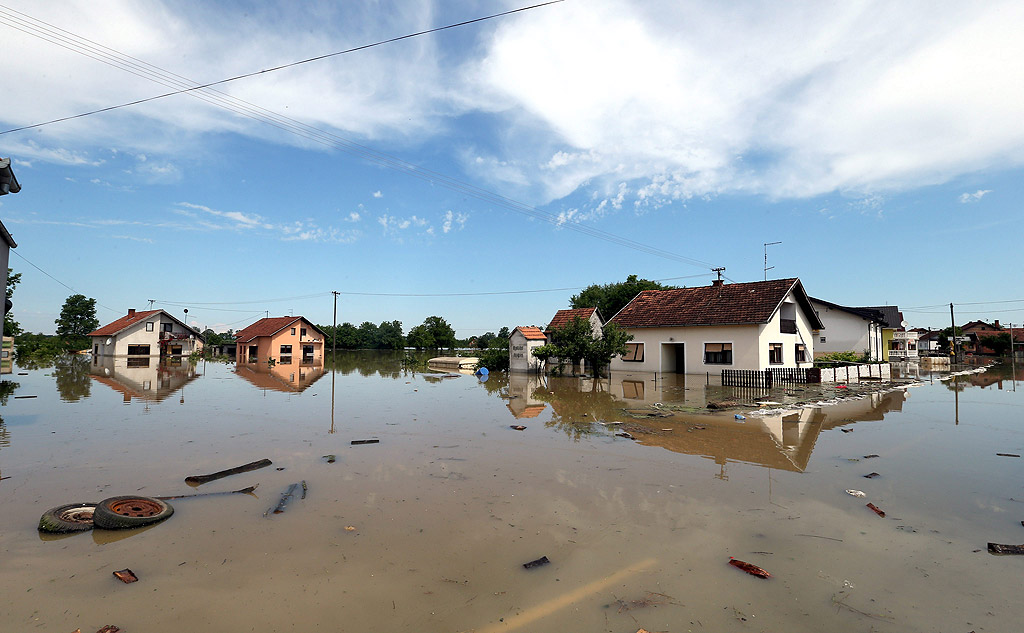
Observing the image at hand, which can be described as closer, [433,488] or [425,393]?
Answer: [433,488]

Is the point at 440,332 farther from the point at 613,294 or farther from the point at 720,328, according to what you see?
the point at 720,328

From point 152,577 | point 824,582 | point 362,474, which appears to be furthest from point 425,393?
point 824,582

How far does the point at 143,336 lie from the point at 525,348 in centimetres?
4534

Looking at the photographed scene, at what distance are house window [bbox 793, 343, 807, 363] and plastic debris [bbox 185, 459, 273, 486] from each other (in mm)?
29490

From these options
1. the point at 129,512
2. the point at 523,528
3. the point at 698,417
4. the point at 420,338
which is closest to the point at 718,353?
the point at 698,417

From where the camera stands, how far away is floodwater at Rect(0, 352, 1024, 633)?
411 centimetres

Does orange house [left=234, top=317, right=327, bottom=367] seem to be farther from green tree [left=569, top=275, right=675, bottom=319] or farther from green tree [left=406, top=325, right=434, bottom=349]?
green tree [left=569, top=275, right=675, bottom=319]

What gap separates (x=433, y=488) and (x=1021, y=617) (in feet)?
21.3

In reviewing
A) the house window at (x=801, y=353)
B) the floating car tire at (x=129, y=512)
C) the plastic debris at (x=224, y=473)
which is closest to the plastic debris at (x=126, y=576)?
the floating car tire at (x=129, y=512)

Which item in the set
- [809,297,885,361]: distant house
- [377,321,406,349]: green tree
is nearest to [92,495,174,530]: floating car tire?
[809,297,885,361]: distant house

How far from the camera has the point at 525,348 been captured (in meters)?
33.7

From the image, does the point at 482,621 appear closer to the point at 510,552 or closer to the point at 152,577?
the point at 510,552

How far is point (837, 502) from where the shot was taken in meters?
6.80

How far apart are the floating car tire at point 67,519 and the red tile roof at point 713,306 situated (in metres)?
26.4
